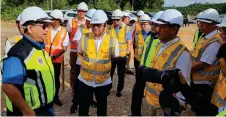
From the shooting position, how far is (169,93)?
2.68 metres

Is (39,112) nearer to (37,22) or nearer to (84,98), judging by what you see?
(37,22)

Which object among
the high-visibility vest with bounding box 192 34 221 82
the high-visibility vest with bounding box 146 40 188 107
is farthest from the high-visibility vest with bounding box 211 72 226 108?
the high-visibility vest with bounding box 146 40 188 107

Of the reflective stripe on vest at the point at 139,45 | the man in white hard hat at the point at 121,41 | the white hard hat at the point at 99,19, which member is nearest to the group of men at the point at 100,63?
the white hard hat at the point at 99,19

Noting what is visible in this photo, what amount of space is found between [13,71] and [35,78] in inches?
8.9

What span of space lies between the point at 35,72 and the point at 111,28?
4.03 meters

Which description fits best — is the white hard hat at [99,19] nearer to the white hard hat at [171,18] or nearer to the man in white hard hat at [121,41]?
the white hard hat at [171,18]

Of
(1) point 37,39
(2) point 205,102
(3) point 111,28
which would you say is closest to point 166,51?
(2) point 205,102

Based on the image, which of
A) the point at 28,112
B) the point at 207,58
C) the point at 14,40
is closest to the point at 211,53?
the point at 207,58

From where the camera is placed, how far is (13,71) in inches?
96.7

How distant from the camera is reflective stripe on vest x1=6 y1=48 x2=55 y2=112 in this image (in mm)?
2588

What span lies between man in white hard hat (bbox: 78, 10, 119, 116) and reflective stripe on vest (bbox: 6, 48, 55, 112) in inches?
51.4

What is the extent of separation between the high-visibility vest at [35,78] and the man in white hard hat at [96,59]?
1.32 metres

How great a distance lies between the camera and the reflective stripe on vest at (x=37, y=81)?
8.49 ft

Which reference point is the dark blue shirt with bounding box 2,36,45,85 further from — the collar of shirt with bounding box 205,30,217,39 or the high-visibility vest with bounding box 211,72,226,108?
the collar of shirt with bounding box 205,30,217,39
